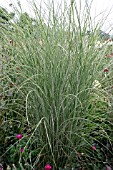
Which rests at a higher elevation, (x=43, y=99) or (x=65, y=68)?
(x=65, y=68)

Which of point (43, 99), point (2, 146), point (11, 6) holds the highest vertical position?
point (11, 6)

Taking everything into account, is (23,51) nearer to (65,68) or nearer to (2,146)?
(65,68)

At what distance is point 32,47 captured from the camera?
200 centimetres

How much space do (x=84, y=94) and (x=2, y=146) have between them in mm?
826

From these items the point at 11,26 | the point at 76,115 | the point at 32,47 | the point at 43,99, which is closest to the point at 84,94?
the point at 76,115

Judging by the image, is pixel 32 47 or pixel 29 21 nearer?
pixel 32 47

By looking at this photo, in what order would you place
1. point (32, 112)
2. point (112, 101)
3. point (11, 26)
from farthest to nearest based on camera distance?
point (11, 26)
point (112, 101)
point (32, 112)

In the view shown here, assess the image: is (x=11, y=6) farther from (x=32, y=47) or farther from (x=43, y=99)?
(x=43, y=99)

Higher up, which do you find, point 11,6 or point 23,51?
point 11,6

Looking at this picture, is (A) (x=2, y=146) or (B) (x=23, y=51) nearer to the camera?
(B) (x=23, y=51)

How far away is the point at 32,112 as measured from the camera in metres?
2.00

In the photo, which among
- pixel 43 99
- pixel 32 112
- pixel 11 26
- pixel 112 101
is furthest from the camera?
pixel 11 26

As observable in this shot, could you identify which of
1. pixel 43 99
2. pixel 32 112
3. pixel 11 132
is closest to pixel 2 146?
pixel 11 132

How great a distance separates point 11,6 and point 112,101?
1.12 m
